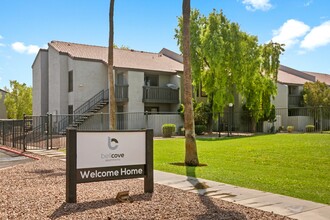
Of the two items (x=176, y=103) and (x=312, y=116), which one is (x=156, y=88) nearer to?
(x=176, y=103)

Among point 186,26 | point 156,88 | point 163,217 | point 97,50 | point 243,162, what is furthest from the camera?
point 97,50

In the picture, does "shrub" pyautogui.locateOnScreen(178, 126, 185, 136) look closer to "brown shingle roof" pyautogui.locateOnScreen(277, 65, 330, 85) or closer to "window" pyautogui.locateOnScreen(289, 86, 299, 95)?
"brown shingle roof" pyautogui.locateOnScreen(277, 65, 330, 85)

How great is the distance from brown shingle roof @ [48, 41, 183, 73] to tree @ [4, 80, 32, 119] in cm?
1847

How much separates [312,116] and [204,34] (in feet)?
52.4

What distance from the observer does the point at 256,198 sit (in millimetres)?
6938

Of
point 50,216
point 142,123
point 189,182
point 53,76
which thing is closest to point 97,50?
point 53,76

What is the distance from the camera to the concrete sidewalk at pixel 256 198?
5846 mm

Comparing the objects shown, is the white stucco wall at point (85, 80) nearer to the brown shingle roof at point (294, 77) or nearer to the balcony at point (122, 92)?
the balcony at point (122, 92)

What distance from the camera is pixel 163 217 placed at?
18.8ft

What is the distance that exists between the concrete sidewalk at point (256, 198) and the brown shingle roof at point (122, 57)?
893 inches

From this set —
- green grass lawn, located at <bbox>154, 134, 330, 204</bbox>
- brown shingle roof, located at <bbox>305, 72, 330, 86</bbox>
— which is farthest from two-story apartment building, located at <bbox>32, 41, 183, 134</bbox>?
brown shingle roof, located at <bbox>305, 72, 330, 86</bbox>

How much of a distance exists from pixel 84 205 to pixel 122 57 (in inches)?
1119

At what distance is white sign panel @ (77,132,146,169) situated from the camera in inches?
269

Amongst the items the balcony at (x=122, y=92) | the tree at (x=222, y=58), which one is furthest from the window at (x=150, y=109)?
the tree at (x=222, y=58)
